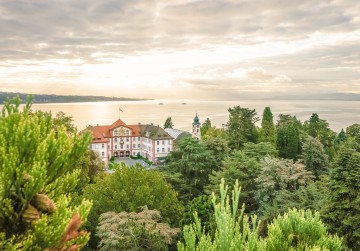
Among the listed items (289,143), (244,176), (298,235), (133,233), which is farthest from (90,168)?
(298,235)

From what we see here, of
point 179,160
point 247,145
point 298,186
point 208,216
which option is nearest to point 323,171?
point 247,145

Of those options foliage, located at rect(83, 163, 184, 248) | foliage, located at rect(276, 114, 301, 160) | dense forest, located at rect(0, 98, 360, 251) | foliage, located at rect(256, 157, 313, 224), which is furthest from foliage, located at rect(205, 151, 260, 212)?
foliage, located at rect(276, 114, 301, 160)

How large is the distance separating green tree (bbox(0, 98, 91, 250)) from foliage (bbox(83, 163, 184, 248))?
1439cm

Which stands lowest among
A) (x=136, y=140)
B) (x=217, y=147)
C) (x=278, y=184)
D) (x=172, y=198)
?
(x=136, y=140)

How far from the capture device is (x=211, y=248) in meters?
6.03

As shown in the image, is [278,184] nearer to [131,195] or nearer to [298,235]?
[131,195]

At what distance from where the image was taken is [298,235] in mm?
7953

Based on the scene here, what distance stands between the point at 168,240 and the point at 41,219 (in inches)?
468

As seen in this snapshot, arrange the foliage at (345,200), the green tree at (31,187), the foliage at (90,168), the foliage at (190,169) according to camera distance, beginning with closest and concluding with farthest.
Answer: the green tree at (31,187) → the foliage at (345,200) → the foliage at (90,168) → the foliage at (190,169)

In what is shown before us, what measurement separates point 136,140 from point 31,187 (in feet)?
250

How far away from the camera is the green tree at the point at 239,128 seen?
45.1 metres

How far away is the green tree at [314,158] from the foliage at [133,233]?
82.4 feet

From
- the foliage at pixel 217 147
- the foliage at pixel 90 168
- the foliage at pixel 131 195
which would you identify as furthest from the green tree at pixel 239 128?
the foliage at pixel 131 195

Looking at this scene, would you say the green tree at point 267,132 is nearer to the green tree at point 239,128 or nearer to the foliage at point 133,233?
the green tree at point 239,128
